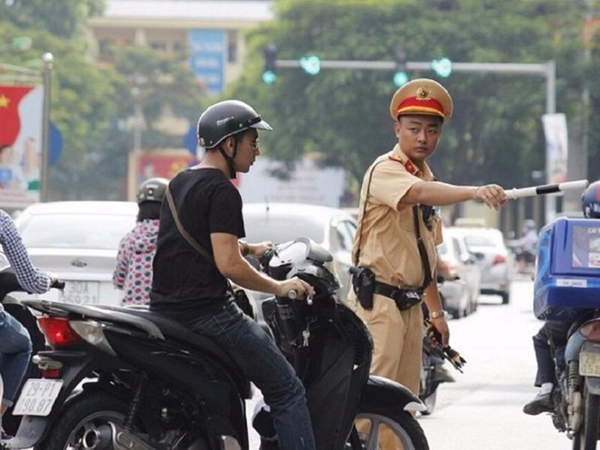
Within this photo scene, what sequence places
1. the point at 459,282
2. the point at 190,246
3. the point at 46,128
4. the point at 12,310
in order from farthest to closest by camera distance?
1. the point at 46,128
2. the point at 459,282
3. the point at 12,310
4. the point at 190,246

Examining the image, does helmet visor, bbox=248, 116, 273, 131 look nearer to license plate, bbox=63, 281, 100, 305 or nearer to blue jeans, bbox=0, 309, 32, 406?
blue jeans, bbox=0, 309, 32, 406

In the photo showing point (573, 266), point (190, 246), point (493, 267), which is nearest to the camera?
point (190, 246)

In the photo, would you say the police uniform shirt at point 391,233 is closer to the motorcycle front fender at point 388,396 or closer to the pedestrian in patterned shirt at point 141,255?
the motorcycle front fender at point 388,396

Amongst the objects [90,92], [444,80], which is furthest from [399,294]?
[90,92]

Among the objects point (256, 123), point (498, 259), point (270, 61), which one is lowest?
point (498, 259)

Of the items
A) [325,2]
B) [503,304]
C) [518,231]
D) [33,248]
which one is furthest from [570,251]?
[518,231]

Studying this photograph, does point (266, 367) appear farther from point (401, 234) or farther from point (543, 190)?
point (543, 190)

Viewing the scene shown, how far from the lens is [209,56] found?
128 m

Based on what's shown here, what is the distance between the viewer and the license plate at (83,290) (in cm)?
1360

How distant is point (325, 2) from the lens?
64938 mm

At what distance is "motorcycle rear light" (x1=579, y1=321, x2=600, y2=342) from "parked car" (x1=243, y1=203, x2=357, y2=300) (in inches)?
290

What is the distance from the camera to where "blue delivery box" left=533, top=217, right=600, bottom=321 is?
8219 millimetres

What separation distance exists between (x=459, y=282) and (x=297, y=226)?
34.5 ft

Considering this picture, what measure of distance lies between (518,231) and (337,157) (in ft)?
74.5
